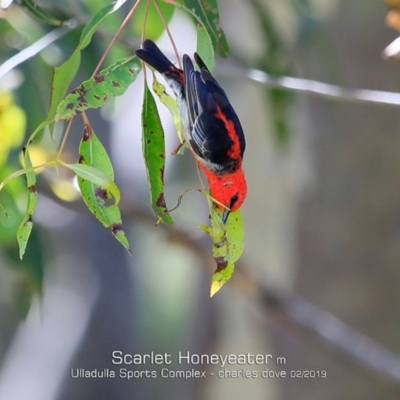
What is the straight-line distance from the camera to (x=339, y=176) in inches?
82.4

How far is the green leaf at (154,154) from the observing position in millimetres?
566

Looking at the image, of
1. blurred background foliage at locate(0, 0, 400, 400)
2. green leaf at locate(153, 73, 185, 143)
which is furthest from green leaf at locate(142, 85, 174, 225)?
blurred background foliage at locate(0, 0, 400, 400)

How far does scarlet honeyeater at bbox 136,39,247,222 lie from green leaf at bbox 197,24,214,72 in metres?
0.01

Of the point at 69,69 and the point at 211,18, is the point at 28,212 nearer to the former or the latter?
the point at 69,69

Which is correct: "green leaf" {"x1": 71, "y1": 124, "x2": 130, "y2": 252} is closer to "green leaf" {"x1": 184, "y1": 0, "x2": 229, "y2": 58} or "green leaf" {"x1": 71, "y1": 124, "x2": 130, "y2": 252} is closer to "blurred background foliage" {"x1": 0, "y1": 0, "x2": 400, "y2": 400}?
"green leaf" {"x1": 184, "y1": 0, "x2": 229, "y2": 58}

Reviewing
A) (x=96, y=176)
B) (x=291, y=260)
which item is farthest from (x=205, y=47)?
(x=291, y=260)

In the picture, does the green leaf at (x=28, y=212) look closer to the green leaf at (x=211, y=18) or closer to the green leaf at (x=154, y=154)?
the green leaf at (x=154, y=154)

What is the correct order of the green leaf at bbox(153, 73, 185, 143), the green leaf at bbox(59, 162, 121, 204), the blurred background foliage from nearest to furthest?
the green leaf at bbox(59, 162, 121, 204) < the green leaf at bbox(153, 73, 185, 143) < the blurred background foliage

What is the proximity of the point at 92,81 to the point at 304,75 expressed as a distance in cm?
161

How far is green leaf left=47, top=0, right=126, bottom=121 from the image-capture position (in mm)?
592

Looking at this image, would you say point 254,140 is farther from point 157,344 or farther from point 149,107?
point 149,107

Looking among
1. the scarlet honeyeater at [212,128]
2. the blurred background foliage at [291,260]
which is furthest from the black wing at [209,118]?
the blurred background foliage at [291,260]

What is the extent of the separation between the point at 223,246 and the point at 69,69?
215mm

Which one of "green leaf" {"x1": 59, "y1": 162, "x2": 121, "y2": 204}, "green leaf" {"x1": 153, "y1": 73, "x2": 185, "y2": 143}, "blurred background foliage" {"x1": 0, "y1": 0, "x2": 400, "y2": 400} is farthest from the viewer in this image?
"blurred background foliage" {"x1": 0, "y1": 0, "x2": 400, "y2": 400}
